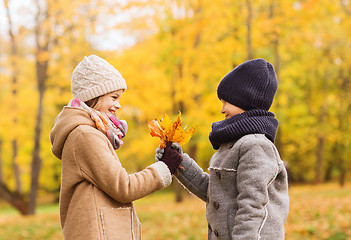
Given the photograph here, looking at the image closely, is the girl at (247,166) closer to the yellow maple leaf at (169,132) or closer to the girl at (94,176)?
the yellow maple leaf at (169,132)

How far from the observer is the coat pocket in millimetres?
2027

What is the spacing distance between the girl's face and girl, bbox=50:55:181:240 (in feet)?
0.19

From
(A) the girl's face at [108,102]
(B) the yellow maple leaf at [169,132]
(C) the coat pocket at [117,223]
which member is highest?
(A) the girl's face at [108,102]

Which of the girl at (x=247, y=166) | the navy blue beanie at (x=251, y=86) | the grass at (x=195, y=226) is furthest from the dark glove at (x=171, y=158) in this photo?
the grass at (x=195, y=226)

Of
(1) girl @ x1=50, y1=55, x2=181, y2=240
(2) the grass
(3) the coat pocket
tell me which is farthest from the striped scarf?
(2) the grass

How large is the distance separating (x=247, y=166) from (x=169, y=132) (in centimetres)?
56

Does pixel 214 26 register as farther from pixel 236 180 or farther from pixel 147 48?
pixel 236 180

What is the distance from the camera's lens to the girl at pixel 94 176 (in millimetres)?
2016

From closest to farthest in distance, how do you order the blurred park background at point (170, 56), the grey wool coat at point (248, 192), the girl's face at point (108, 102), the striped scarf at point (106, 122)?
1. the grey wool coat at point (248, 192)
2. the striped scarf at point (106, 122)
3. the girl's face at point (108, 102)
4. the blurred park background at point (170, 56)

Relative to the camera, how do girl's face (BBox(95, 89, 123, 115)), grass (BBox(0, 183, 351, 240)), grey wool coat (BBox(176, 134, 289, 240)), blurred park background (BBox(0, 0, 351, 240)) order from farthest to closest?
blurred park background (BBox(0, 0, 351, 240)), grass (BBox(0, 183, 351, 240)), girl's face (BBox(95, 89, 123, 115)), grey wool coat (BBox(176, 134, 289, 240))

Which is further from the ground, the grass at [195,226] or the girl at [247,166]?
the girl at [247,166]

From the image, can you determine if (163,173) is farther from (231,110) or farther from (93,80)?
(93,80)

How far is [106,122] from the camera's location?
7.18ft

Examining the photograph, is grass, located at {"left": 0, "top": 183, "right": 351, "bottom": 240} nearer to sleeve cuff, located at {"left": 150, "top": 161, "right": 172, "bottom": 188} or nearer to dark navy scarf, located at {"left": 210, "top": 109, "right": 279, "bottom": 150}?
dark navy scarf, located at {"left": 210, "top": 109, "right": 279, "bottom": 150}
